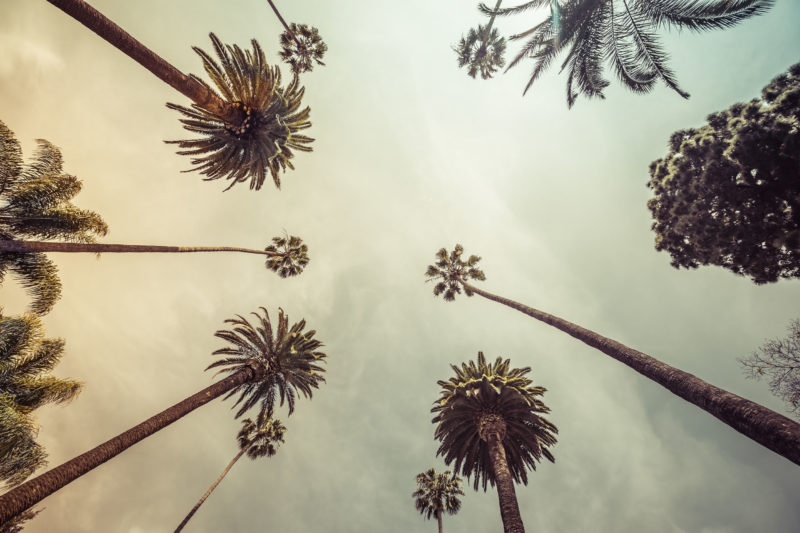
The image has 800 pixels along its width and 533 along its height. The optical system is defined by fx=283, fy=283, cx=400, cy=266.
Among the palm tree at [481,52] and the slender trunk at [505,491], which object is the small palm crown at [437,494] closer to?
the slender trunk at [505,491]

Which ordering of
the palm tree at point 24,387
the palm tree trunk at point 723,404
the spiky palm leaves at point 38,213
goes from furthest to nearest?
the spiky palm leaves at point 38,213 → the palm tree at point 24,387 → the palm tree trunk at point 723,404

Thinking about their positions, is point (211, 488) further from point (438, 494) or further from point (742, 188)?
point (742, 188)

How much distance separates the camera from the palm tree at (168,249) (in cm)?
827

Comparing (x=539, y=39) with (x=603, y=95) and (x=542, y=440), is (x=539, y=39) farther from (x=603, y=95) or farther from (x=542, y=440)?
(x=542, y=440)

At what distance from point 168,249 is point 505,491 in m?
14.4

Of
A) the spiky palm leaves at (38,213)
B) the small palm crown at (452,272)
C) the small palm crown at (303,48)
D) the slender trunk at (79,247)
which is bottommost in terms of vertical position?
the slender trunk at (79,247)

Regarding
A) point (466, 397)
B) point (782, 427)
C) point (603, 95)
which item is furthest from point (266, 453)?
point (603, 95)

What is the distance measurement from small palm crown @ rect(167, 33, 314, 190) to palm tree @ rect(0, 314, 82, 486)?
10.1m

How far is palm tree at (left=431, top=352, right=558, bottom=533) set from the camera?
37.4 ft

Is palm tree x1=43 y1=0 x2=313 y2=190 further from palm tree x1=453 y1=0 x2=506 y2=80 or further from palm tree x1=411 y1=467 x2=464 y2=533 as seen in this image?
palm tree x1=411 y1=467 x2=464 y2=533

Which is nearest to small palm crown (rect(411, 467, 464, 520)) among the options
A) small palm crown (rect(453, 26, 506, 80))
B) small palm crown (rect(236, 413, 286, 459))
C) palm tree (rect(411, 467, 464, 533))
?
palm tree (rect(411, 467, 464, 533))

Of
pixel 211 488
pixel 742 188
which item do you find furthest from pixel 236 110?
pixel 211 488

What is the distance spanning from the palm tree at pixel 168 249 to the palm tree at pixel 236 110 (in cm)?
338

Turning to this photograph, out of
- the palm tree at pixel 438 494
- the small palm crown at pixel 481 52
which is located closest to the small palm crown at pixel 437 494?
the palm tree at pixel 438 494
